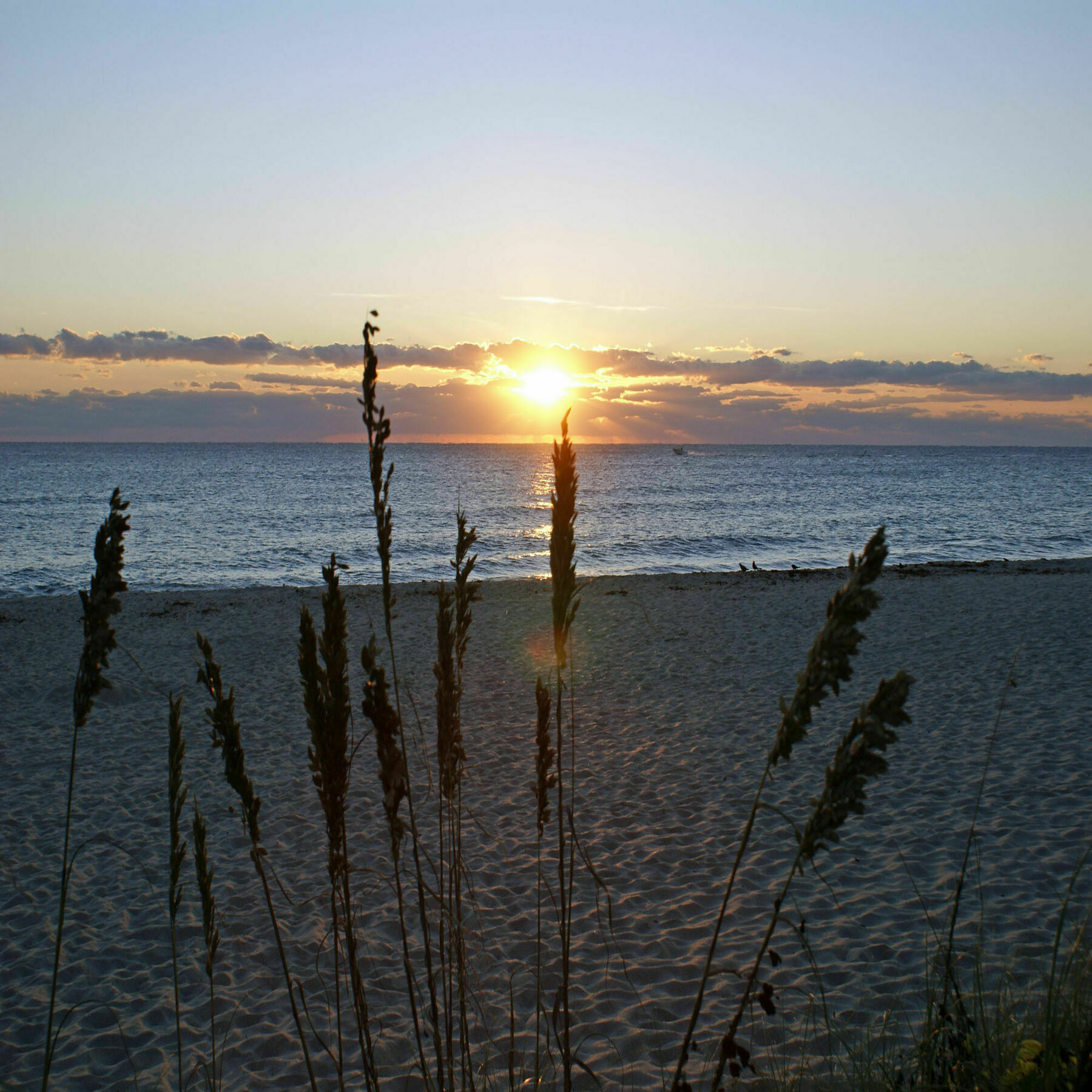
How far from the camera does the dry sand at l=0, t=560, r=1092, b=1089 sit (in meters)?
4.53

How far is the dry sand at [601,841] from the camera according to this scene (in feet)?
14.9

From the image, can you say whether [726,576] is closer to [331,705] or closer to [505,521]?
[331,705]

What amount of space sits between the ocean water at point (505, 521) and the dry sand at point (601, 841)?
380 cm

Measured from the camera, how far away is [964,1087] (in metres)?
2.36

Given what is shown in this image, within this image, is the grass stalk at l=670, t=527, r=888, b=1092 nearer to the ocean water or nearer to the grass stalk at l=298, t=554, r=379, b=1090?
the grass stalk at l=298, t=554, r=379, b=1090

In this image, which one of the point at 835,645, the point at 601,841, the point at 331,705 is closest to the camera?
the point at 835,645

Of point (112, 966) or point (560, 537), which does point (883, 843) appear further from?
point (560, 537)

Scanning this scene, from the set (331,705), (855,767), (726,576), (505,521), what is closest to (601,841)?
(331,705)

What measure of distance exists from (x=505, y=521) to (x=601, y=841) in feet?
132

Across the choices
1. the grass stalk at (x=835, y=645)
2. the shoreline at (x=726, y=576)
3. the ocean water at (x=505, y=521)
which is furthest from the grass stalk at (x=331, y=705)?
the shoreline at (x=726, y=576)

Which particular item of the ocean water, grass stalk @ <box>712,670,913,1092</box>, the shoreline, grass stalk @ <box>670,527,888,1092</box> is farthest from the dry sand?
→ the shoreline

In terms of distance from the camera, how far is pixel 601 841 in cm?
673

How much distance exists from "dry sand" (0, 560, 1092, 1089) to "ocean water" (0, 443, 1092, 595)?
12.5 feet

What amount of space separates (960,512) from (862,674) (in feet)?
143
